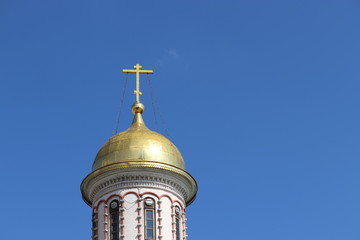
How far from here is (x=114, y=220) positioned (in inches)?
1420

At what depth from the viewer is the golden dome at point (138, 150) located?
121 feet

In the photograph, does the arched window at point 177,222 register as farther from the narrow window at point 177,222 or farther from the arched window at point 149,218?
the arched window at point 149,218

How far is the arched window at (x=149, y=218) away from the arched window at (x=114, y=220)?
40.9 inches

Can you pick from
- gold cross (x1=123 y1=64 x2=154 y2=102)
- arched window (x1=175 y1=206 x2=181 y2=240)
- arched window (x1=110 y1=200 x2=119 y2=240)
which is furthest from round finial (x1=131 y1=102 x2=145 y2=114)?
arched window (x1=175 y1=206 x2=181 y2=240)

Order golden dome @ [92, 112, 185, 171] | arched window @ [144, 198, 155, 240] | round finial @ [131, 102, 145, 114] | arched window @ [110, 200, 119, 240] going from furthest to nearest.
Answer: round finial @ [131, 102, 145, 114] → golden dome @ [92, 112, 185, 171] → arched window @ [110, 200, 119, 240] → arched window @ [144, 198, 155, 240]

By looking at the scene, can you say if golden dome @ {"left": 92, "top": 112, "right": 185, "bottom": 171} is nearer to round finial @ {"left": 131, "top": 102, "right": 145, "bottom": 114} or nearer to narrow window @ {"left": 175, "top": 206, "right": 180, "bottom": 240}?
narrow window @ {"left": 175, "top": 206, "right": 180, "bottom": 240}

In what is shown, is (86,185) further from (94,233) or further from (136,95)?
A: (136,95)

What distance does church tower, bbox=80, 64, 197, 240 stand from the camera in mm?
35656

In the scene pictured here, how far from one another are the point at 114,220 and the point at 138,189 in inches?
56.4

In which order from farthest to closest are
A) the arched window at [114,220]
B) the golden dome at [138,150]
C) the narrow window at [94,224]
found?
the golden dome at [138,150]
the narrow window at [94,224]
the arched window at [114,220]

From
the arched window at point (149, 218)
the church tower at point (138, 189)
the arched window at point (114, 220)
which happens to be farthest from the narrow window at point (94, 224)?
the arched window at point (149, 218)

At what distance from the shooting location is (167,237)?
35500mm

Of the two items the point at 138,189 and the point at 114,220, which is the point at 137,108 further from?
the point at 114,220

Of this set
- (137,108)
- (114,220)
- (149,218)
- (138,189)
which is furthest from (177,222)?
(137,108)
